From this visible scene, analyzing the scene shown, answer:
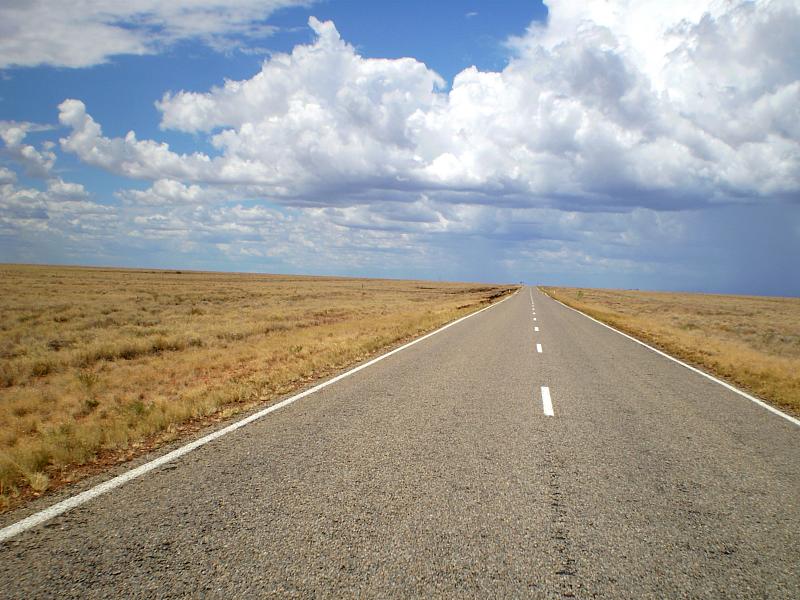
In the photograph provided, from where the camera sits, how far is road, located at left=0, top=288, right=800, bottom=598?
311 cm

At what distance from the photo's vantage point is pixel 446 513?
3963 millimetres

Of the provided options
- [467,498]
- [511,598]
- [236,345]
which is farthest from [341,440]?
[236,345]

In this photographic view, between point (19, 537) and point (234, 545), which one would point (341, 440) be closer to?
point (234, 545)

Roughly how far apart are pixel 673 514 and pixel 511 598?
6.68 feet

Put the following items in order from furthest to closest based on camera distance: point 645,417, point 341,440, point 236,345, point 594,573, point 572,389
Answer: point 236,345
point 572,389
point 645,417
point 341,440
point 594,573

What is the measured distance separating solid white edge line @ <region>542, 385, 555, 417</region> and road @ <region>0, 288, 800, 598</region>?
7.1 inches

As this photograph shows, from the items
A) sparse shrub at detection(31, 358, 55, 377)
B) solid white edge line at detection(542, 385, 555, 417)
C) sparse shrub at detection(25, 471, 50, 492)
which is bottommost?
sparse shrub at detection(31, 358, 55, 377)

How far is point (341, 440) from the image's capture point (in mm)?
5773

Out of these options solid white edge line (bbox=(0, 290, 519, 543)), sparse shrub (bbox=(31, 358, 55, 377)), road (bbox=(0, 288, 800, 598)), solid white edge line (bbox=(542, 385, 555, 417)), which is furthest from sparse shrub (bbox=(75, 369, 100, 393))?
solid white edge line (bbox=(542, 385, 555, 417))

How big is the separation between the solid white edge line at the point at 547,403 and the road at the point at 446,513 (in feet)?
0.59

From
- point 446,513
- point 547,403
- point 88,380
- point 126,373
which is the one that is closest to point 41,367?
point 126,373

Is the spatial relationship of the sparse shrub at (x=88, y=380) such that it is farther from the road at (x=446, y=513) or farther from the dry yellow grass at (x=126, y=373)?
the road at (x=446, y=513)

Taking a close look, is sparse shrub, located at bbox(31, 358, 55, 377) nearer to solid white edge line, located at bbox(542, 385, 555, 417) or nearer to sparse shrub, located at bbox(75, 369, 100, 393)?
sparse shrub, located at bbox(75, 369, 100, 393)

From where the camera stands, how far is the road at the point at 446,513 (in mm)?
3109
